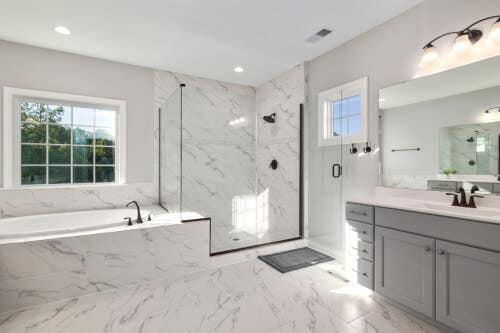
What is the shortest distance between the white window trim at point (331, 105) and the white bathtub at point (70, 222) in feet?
6.87

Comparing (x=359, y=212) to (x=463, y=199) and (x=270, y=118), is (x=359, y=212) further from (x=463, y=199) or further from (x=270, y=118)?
(x=270, y=118)

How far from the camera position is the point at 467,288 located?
1577 mm

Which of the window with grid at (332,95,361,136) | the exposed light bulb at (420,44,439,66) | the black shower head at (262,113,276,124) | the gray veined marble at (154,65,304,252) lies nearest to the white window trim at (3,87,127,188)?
the gray veined marble at (154,65,304,252)

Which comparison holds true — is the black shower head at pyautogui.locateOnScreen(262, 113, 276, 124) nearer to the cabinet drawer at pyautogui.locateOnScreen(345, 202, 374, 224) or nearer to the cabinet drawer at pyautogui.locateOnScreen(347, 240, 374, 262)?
the cabinet drawer at pyautogui.locateOnScreen(345, 202, 374, 224)

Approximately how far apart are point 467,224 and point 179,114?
2931 mm

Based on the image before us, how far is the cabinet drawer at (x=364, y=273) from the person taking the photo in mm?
2174

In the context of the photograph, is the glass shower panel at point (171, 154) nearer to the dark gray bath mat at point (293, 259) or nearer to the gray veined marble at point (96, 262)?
the gray veined marble at point (96, 262)

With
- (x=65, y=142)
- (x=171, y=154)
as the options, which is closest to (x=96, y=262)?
(x=171, y=154)

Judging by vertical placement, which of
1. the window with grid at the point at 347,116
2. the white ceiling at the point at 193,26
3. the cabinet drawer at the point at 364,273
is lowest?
the cabinet drawer at the point at 364,273

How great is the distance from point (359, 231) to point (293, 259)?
3.26 feet

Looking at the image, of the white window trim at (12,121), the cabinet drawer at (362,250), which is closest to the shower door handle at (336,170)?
the cabinet drawer at (362,250)

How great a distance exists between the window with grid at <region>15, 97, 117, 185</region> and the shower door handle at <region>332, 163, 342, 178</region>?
3034mm

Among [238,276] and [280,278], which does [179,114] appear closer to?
[238,276]

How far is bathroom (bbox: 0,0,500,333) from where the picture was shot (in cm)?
187
